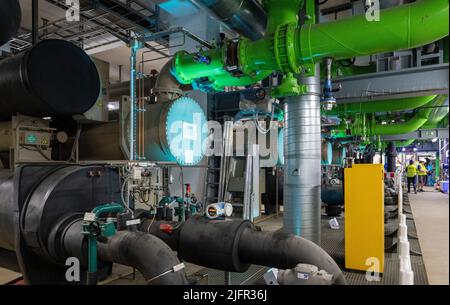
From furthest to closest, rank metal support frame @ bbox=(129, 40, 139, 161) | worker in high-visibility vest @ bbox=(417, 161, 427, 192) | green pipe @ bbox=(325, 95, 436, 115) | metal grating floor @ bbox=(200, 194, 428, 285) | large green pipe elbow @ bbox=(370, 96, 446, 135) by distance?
worker in high-visibility vest @ bbox=(417, 161, 427, 192)
large green pipe elbow @ bbox=(370, 96, 446, 135)
green pipe @ bbox=(325, 95, 436, 115)
metal grating floor @ bbox=(200, 194, 428, 285)
metal support frame @ bbox=(129, 40, 139, 161)

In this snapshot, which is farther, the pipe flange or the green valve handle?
the pipe flange

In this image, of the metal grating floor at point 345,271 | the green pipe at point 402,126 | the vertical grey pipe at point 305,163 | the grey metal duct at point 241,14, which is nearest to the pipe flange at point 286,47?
the grey metal duct at point 241,14

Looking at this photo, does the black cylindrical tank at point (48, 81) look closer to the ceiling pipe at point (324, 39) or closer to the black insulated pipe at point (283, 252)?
the ceiling pipe at point (324, 39)

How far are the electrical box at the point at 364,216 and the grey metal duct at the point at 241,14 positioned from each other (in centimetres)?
179

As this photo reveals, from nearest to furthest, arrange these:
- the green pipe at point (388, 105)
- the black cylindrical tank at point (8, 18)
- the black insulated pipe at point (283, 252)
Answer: the black insulated pipe at point (283, 252) → the black cylindrical tank at point (8, 18) → the green pipe at point (388, 105)

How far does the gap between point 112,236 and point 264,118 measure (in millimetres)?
3501

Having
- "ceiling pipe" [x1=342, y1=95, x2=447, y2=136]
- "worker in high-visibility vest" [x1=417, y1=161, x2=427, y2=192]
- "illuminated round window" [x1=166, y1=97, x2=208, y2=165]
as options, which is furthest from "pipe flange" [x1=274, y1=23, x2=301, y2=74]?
"worker in high-visibility vest" [x1=417, y1=161, x2=427, y2=192]

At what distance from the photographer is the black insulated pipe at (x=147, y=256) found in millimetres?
1670

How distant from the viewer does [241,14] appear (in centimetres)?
283

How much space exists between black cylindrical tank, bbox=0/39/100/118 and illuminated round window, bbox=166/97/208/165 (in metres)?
0.73

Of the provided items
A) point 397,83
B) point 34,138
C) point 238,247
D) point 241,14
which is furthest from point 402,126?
point 34,138

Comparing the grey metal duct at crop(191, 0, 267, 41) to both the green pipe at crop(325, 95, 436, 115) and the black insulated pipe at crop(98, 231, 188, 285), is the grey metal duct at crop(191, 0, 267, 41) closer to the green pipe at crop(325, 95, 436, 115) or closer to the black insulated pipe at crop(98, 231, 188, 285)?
the black insulated pipe at crop(98, 231, 188, 285)

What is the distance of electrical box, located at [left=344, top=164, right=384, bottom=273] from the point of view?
322cm
